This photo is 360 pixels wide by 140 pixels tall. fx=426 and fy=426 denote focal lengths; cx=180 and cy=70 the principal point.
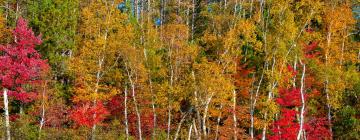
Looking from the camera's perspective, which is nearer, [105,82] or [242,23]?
[242,23]

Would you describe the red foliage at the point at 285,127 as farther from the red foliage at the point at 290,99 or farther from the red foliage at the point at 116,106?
the red foliage at the point at 116,106

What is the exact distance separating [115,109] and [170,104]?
6.70 m

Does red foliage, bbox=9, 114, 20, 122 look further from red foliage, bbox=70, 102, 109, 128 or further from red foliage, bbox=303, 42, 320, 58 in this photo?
red foliage, bbox=303, 42, 320, 58

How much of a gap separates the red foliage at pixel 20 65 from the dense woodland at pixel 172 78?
78 mm

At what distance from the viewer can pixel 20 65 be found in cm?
3134

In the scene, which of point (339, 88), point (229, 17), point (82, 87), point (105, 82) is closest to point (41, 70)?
point (82, 87)

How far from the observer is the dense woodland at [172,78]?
30469 millimetres

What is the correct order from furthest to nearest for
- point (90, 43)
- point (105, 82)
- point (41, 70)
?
point (105, 82) → point (90, 43) → point (41, 70)

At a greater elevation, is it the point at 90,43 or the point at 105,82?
the point at 90,43

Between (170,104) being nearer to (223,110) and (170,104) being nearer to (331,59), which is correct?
(223,110)

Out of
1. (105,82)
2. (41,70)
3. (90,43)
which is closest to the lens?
(41,70)

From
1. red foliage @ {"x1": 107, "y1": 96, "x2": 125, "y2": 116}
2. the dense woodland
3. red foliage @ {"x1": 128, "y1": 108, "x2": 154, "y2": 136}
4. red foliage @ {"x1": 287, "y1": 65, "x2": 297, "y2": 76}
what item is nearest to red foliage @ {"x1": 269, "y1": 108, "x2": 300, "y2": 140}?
the dense woodland

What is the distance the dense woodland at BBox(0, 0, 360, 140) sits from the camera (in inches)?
1200

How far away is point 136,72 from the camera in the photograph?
106 ft
